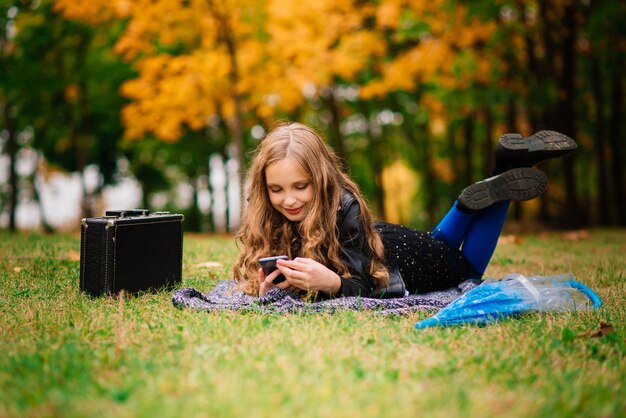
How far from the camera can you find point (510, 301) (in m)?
3.13

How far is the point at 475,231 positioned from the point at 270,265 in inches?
64.4

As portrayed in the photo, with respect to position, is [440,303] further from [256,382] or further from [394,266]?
[256,382]

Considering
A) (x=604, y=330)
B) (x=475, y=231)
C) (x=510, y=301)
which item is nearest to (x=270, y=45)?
(x=475, y=231)

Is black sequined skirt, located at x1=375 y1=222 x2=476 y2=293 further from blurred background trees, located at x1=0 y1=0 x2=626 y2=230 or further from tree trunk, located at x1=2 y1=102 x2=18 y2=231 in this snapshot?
tree trunk, located at x1=2 y1=102 x2=18 y2=231

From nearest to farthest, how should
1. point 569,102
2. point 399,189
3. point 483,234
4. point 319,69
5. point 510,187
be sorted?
point 510,187
point 483,234
point 569,102
point 319,69
point 399,189

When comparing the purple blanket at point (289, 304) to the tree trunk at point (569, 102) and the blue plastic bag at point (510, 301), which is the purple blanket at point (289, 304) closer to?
the blue plastic bag at point (510, 301)

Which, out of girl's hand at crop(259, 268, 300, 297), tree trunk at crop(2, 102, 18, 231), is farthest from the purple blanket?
tree trunk at crop(2, 102, 18, 231)

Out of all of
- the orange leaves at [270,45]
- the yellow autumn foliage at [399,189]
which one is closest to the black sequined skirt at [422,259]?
the orange leaves at [270,45]

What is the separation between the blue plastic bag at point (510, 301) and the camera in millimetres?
2945

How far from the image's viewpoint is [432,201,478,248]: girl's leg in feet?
13.8

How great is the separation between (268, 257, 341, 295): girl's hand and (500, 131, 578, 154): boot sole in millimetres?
1527

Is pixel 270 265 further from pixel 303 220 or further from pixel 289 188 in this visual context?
pixel 289 188

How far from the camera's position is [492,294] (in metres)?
3.12

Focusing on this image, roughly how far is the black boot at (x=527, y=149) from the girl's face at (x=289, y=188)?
4.44 feet
